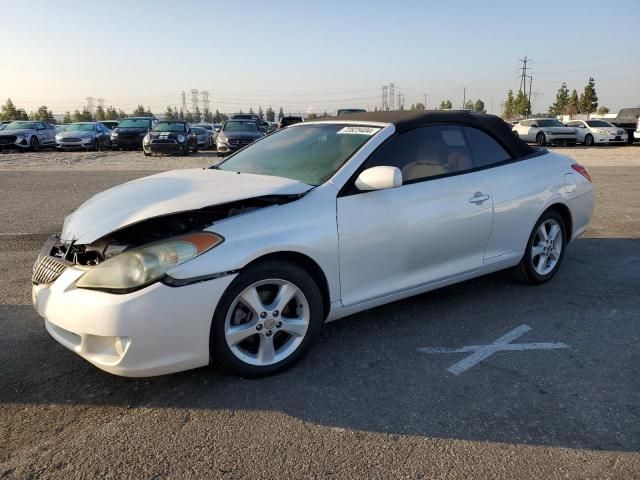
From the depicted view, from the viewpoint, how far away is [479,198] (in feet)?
13.6

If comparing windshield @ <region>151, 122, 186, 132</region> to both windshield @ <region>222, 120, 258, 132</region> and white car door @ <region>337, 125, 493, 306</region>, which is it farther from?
white car door @ <region>337, 125, 493, 306</region>

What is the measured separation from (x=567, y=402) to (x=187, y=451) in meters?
2.01

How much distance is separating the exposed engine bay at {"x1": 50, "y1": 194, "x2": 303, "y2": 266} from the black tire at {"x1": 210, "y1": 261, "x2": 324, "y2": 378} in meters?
0.38

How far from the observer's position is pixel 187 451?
252 cm

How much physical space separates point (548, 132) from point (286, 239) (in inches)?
1094

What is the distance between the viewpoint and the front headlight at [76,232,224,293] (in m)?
2.79

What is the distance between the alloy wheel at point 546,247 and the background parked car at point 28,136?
26070mm

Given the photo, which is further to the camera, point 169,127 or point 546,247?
point 169,127

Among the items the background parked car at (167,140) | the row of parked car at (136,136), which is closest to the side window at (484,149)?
the row of parked car at (136,136)

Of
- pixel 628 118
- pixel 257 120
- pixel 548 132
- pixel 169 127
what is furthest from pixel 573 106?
pixel 169 127

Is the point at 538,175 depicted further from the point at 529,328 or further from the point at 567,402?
the point at 567,402

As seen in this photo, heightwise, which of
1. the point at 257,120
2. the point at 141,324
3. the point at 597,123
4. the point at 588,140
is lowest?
the point at 588,140

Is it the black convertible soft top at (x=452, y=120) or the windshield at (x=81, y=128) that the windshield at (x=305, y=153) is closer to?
the black convertible soft top at (x=452, y=120)

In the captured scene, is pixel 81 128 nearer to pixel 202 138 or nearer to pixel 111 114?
pixel 202 138
